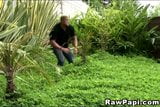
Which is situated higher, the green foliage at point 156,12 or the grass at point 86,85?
the green foliage at point 156,12

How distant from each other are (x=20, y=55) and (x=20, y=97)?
66 cm

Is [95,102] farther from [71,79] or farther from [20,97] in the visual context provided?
[71,79]

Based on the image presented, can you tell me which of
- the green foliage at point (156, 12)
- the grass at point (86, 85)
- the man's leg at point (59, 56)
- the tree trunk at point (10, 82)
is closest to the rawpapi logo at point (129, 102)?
the grass at point (86, 85)

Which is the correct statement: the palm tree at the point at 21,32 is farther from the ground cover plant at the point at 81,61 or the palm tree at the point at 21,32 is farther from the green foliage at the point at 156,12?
the green foliage at the point at 156,12

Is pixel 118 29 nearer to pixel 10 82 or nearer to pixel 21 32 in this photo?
pixel 21 32

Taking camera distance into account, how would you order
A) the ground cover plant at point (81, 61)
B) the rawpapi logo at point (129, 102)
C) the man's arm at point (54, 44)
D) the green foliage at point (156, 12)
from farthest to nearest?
the green foliage at point (156, 12) < the man's arm at point (54, 44) < the ground cover plant at point (81, 61) < the rawpapi logo at point (129, 102)

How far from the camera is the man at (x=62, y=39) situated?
9.46 meters

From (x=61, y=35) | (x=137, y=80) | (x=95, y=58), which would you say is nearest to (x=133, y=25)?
(x=95, y=58)

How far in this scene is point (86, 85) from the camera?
7.40 metres

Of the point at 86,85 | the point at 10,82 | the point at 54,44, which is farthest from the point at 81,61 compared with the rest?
the point at 10,82

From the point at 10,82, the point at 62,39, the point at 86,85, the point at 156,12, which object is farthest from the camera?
the point at 156,12

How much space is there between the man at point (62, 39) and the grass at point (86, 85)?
12.7 inches

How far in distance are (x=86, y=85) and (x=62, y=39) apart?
8.28 ft

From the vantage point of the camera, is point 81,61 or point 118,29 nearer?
point 81,61
